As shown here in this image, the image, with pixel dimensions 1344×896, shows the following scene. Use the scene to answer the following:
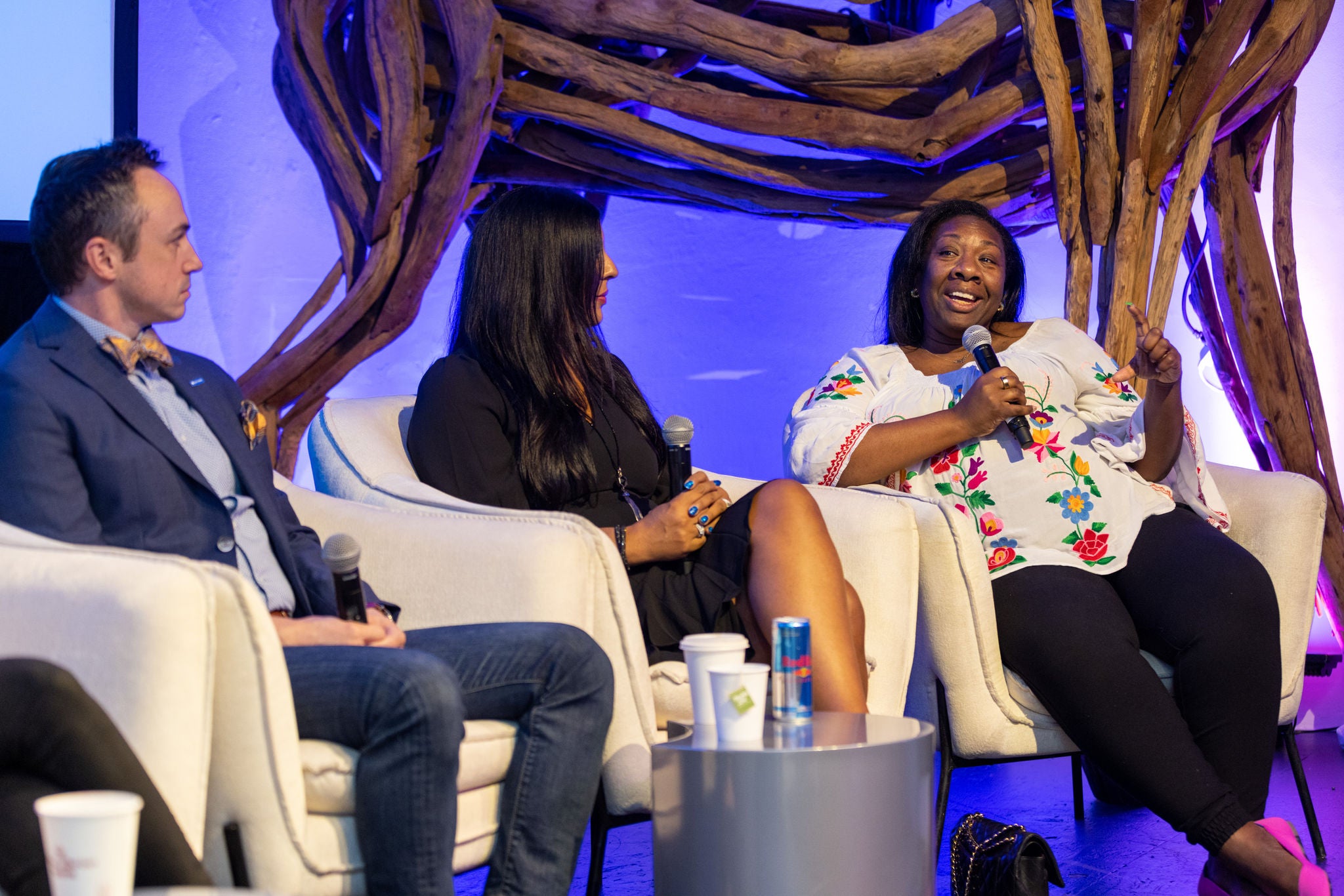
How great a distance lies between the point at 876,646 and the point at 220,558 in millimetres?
972

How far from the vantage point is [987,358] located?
2.20 m

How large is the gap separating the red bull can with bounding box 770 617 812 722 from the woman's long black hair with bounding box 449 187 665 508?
0.62 metres

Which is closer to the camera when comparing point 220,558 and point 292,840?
point 292,840

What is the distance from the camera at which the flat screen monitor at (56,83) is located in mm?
3049

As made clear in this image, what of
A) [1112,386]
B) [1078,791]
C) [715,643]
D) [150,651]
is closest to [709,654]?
[715,643]

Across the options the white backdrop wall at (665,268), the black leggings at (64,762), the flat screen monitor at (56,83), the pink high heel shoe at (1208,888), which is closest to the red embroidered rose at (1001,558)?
the pink high heel shoe at (1208,888)

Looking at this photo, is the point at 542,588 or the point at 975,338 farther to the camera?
the point at 975,338

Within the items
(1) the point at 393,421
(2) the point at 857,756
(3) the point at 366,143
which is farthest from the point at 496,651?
(3) the point at 366,143

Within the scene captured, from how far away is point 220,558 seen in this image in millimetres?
1600

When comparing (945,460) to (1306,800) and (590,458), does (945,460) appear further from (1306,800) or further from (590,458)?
(1306,800)

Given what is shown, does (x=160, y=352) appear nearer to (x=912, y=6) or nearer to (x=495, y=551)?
(x=495, y=551)

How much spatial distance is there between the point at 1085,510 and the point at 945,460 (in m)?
0.26

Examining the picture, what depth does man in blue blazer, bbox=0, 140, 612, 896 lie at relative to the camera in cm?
132

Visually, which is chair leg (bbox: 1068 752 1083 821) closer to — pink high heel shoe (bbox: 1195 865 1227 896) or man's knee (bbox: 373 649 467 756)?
pink high heel shoe (bbox: 1195 865 1227 896)
